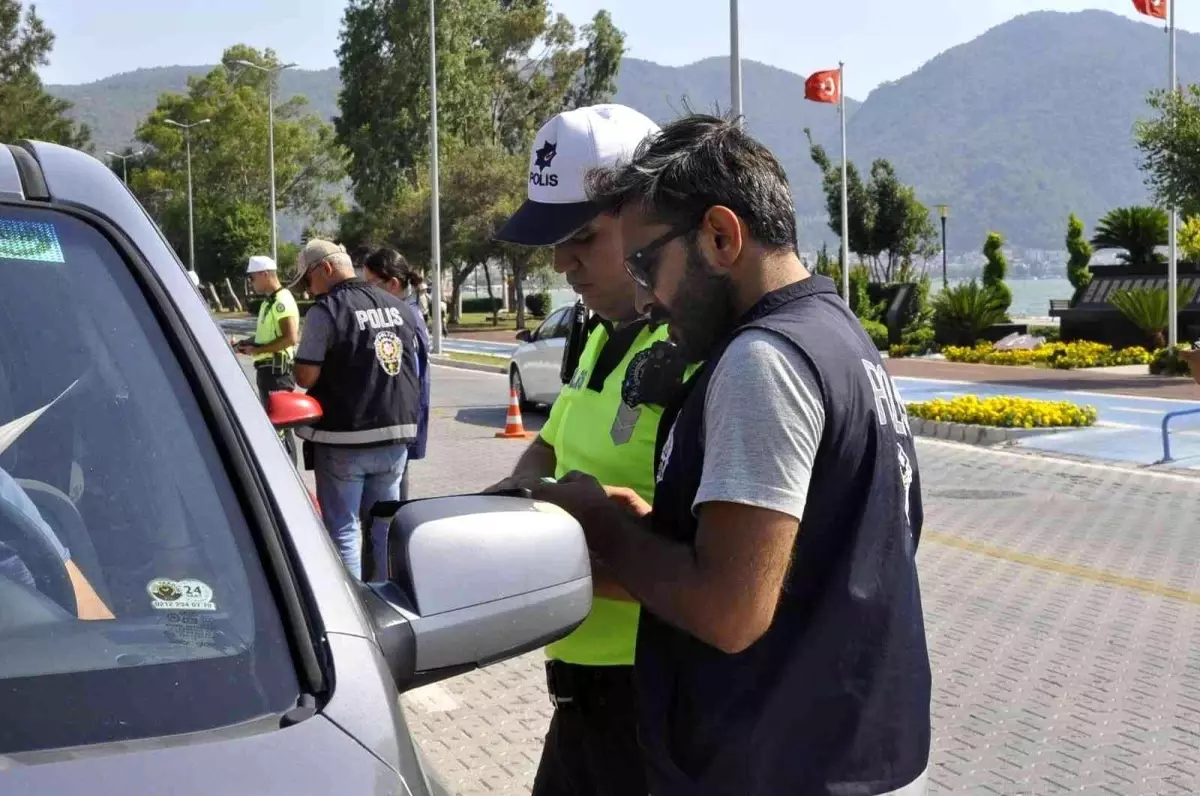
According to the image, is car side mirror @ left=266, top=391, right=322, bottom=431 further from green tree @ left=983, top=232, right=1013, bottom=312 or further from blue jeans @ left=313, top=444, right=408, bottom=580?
green tree @ left=983, top=232, right=1013, bottom=312

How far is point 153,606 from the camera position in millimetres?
1696

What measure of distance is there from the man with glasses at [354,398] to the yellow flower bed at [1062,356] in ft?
68.7

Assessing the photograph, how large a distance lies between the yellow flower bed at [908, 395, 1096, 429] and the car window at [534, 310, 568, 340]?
4.76 m

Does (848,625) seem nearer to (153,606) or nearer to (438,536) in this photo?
(438,536)

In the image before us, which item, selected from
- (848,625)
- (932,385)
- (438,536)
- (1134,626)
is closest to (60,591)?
(438,536)

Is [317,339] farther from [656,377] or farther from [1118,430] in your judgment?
[1118,430]

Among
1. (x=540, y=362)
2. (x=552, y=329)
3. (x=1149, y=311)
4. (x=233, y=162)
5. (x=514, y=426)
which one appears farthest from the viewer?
(x=233, y=162)

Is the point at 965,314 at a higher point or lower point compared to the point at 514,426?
higher

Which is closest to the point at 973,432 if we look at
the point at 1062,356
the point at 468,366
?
the point at 1062,356

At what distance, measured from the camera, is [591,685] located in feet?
8.38

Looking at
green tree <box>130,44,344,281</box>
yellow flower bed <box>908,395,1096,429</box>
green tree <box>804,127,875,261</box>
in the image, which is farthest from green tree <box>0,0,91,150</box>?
yellow flower bed <box>908,395,1096,429</box>

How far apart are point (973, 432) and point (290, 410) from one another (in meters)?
11.1

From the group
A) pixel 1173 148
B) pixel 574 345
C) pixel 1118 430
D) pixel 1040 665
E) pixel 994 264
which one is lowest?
pixel 1040 665

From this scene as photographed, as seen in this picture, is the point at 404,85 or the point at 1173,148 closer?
the point at 1173,148
